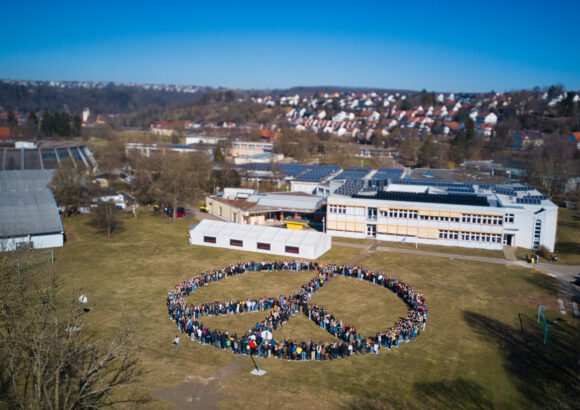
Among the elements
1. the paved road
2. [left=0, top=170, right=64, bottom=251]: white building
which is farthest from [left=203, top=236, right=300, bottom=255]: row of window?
[left=0, top=170, right=64, bottom=251]: white building

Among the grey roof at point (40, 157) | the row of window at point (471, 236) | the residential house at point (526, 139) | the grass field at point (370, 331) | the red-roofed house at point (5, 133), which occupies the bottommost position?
the grass field at point (370, 331)

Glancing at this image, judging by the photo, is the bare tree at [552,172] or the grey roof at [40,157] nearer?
the bare tree at [552,172]

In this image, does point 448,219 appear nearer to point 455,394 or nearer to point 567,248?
point 567,248

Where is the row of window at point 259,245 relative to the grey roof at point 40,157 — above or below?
below

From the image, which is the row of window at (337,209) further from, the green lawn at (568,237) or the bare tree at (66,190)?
the bare tree at (66,190)

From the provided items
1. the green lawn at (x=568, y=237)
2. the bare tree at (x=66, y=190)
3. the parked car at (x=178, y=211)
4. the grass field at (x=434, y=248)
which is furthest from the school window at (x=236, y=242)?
the green lawn at (x=568, y=237)

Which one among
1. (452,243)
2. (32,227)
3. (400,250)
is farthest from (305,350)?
(32,227)

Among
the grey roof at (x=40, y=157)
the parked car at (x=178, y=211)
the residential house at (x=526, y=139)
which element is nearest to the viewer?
the parked car at (x=178, y=211)

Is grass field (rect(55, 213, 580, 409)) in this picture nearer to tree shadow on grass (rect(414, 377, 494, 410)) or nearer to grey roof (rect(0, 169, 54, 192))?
tree shadow on grass (rect(414, 377, 494, 410))
